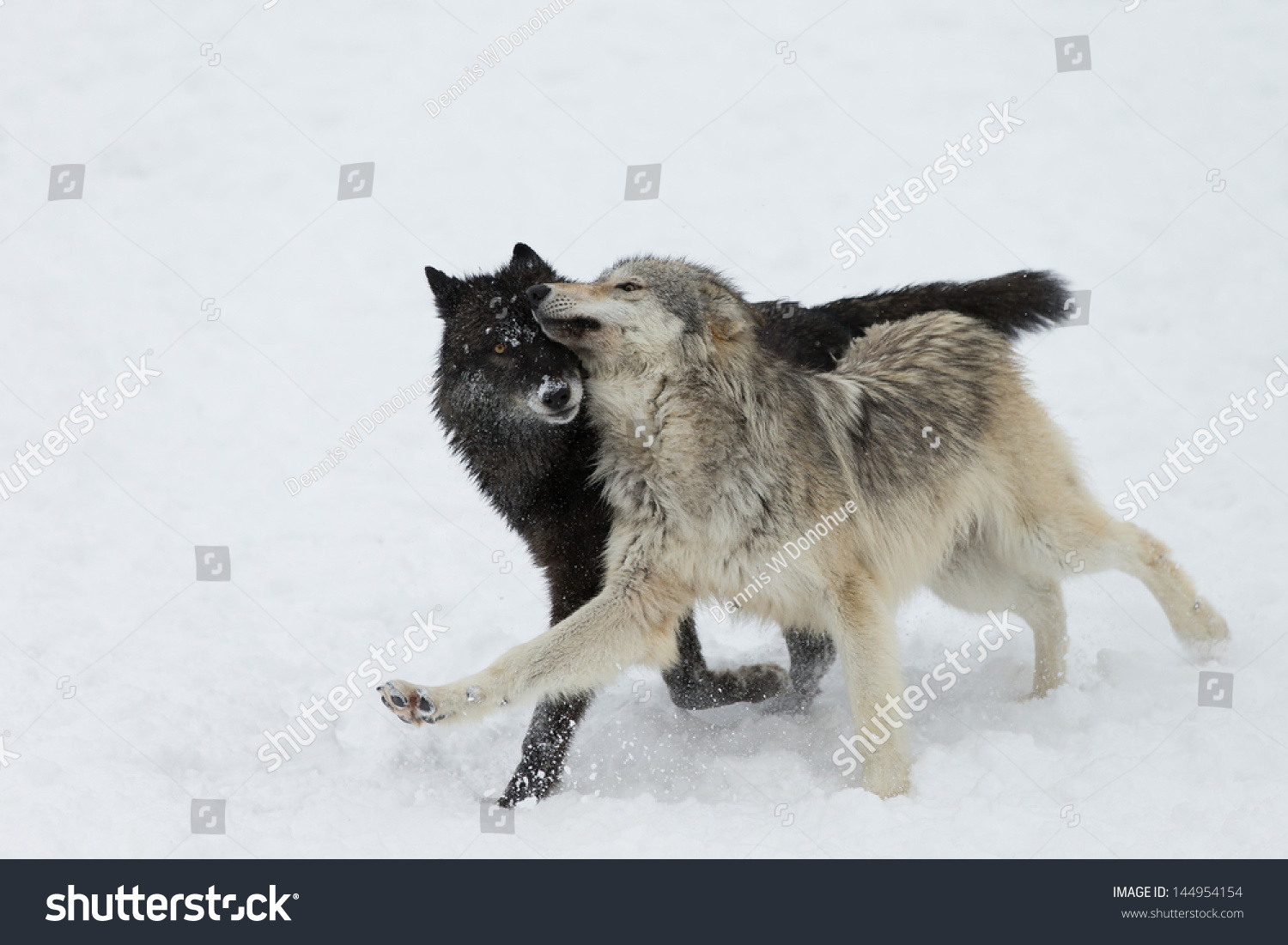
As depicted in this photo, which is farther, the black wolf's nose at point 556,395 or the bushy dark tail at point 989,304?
the bushy dark tail at point 989,304

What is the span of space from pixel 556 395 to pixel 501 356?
1.09 feet

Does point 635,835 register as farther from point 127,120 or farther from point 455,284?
point 127,120

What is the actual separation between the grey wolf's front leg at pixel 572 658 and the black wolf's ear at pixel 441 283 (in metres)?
1.40

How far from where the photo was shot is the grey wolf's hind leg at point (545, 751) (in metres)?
4.56

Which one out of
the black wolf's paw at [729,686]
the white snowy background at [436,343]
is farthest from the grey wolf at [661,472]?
→ the black wolf's paw at [729,686]

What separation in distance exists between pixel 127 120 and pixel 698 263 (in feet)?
25.1

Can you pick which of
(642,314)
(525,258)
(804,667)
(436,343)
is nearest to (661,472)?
(642,314)

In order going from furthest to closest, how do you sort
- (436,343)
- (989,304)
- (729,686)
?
(436,343)
(989,304)
(729,686)

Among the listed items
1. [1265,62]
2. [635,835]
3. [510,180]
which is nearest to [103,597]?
[635,835]

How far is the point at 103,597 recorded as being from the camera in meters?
6.04

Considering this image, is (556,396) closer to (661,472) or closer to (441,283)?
(661,472)

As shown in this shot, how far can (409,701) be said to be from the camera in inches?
149

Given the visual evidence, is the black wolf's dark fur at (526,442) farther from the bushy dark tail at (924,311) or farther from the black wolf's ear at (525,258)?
the bushy dark tail at (924,311)

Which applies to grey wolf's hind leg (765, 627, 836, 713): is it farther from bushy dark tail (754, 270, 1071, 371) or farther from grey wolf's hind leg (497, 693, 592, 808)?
bushy dark tail (754, 270, 1071, 371)
